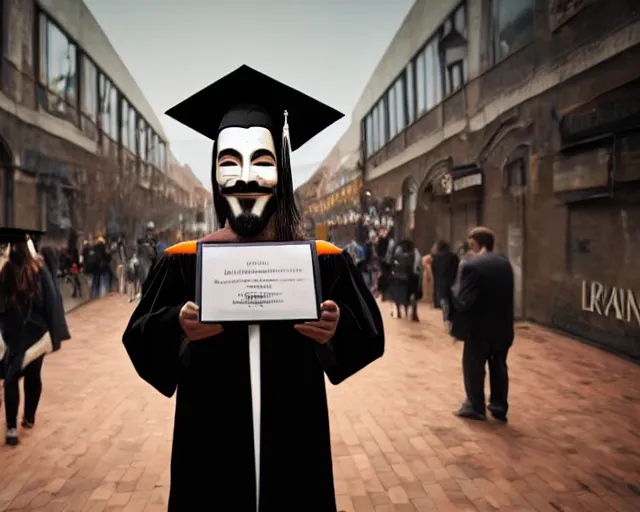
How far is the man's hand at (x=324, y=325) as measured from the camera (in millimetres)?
1508

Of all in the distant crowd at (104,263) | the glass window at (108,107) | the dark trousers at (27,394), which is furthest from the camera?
the glass window at (108,107)

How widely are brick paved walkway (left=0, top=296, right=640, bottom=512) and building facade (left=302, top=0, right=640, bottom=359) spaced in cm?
50

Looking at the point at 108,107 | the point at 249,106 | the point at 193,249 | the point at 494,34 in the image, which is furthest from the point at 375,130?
the point at 193,249

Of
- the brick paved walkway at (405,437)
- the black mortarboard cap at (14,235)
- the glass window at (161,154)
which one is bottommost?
the brick paved walkway at (405,437)

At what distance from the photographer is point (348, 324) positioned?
1.64m

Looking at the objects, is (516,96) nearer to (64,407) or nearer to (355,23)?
(355,23)

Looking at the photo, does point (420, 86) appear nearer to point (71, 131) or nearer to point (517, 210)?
point (517, 210)

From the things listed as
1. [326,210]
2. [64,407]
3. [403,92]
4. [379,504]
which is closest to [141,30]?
[326,210]

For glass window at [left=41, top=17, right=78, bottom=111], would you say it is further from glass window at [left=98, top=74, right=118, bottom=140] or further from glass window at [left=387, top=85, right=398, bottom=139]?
glass window at [left=387, top=85, right=398, bottom=139]

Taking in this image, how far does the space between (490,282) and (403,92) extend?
2100 millimetres

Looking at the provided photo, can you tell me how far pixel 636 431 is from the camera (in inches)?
120

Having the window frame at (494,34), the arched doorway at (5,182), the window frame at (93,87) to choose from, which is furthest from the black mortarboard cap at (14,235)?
the window frame at (494,34)

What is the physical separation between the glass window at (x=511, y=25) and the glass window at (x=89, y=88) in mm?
3350

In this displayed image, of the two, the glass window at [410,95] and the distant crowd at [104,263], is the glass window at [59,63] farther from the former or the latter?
the glass window at [410,95]
